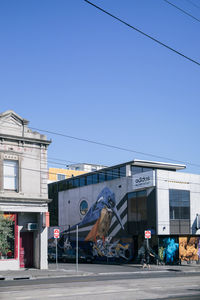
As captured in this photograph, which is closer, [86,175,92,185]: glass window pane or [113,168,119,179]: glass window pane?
[113,168,119,179]: glass window pane

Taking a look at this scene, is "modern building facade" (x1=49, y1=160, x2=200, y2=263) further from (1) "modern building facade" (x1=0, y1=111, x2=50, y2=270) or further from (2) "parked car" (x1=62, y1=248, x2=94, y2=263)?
(1) "modern building facade" (x1=0, y1=111, x2=50, y2=270)

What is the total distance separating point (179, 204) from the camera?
4231 centimetres

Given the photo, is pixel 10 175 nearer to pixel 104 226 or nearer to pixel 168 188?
pixel 168 188

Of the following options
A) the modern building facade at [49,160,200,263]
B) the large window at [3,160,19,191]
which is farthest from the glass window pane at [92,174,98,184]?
the large window at [3,160,19,191]

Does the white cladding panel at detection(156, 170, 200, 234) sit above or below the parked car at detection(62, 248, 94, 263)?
above

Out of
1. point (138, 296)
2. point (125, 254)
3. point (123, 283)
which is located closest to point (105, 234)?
point (125, 254)

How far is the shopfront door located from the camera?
3356 centimetres

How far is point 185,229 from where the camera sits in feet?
139

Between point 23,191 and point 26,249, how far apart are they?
4.50 m

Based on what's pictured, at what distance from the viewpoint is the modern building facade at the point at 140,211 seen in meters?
41.2

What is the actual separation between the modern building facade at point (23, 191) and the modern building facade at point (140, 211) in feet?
37.8

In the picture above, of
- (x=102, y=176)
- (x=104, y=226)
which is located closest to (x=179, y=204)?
(x=104, y=226)

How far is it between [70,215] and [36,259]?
20198mm

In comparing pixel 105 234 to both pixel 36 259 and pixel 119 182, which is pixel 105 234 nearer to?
pixel 119 182
